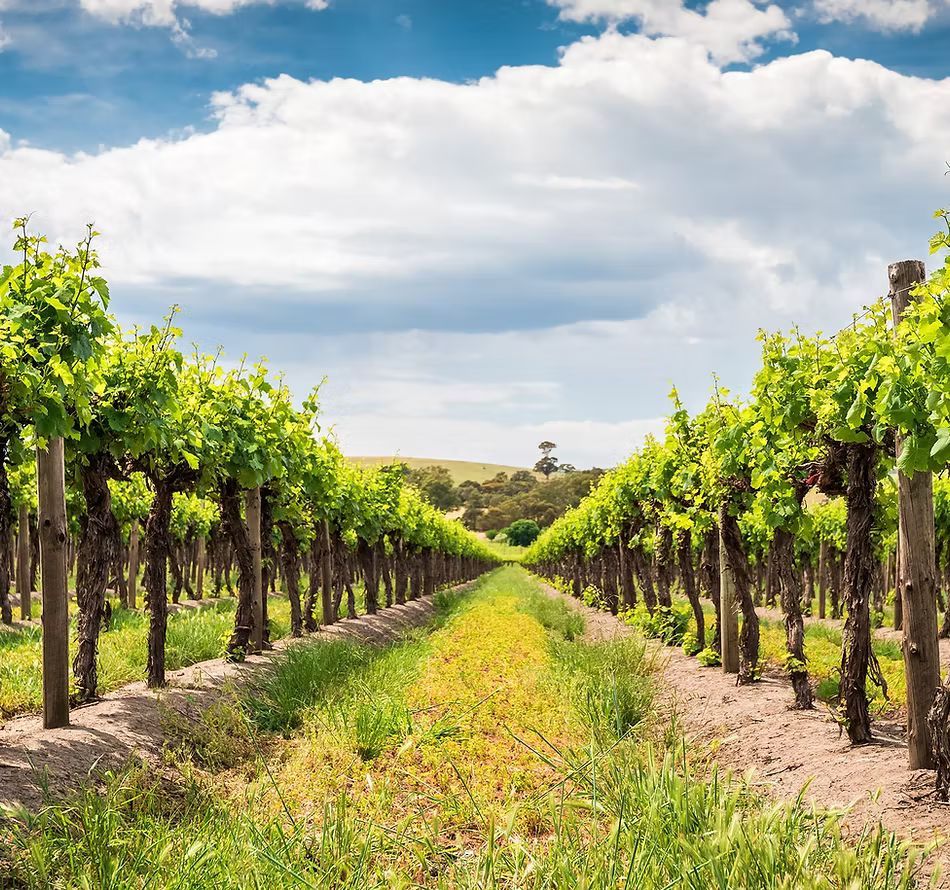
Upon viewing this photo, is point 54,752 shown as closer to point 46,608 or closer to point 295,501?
point 46,608

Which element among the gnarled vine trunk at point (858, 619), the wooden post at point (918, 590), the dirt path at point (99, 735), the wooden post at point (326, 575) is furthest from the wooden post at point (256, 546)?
the wooden post at point (918, 590)

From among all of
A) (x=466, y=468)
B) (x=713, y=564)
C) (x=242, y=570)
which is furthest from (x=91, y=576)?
(x=466, y=468)

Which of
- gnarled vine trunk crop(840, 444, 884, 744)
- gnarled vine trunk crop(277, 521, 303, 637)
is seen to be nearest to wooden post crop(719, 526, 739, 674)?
gnarled vine trunk crop(840, 444, 884, 744)

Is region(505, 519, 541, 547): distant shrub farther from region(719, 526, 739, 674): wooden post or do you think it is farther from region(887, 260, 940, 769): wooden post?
region(887, 260, 940, 769): wooden post

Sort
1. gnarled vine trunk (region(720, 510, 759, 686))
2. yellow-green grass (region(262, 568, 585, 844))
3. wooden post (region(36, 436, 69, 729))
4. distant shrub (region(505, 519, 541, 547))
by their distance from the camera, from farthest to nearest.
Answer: distant shrub (region(505, 519, 541, 547))
gnarled vine trunk (region(720, 510, 759, 686))
wooden post (region(36, 436, 69, 729))
yellow-green grass (region(262, 568, 585, 844))

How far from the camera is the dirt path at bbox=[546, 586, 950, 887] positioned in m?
5.45

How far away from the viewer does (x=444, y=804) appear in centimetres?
523

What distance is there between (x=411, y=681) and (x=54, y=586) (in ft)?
13.7

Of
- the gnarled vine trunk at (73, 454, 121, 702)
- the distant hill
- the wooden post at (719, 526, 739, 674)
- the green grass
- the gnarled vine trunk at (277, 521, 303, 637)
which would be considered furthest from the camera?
the distant hill

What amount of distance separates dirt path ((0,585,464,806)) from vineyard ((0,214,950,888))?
0.04 meters

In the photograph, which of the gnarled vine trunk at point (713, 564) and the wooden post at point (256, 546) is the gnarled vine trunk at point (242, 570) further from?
the gnarled vine trunk at point (713, 564)

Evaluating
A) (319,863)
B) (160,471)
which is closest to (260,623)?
(160,471)

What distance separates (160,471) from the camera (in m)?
10.3

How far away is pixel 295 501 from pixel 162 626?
518cm
